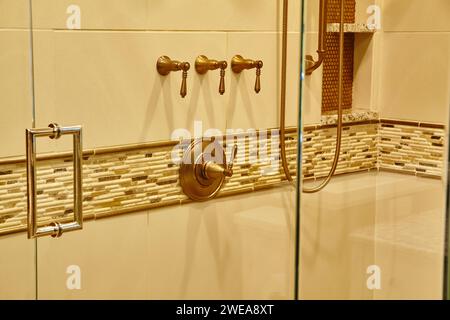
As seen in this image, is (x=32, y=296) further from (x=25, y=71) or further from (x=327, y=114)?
(x=327, y=114)

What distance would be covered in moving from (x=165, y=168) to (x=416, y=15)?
82cm

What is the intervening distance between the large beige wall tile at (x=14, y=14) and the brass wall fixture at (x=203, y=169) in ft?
2.01

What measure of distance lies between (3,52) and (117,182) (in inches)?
19.3

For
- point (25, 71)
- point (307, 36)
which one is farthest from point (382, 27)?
point (25, 71)

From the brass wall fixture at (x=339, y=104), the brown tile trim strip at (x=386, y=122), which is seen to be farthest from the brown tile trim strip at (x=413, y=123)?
the brass wall fixture at (x=339, y=104)

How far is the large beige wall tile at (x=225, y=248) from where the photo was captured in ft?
7.15

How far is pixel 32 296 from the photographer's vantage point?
191cm

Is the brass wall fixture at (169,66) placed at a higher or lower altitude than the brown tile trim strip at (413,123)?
higher

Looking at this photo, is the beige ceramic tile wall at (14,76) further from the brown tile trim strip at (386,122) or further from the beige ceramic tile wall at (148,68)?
the brown tile trim strip at (386,122)

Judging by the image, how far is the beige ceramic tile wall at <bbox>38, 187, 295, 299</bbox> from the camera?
2006mm

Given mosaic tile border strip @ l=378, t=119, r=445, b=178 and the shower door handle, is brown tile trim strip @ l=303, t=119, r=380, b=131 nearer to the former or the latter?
mosaic tile border strip @ l=378, t=119, r=445, b=178

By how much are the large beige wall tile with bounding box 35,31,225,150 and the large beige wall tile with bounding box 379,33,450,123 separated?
0.49 m
